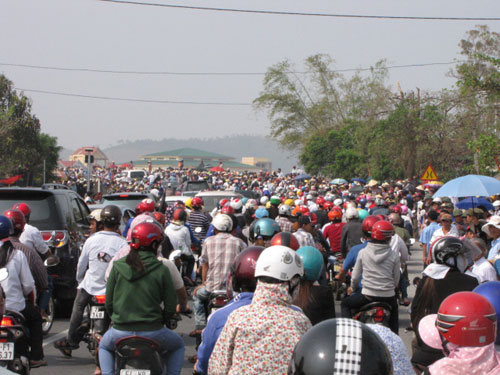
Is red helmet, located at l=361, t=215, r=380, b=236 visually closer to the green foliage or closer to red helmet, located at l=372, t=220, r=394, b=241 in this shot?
red helmet, located at l=372, t=220, r=394, b=241

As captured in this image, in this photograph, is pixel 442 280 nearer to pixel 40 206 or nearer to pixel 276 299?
pixel 276 299

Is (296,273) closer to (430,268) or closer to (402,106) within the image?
(430,268)

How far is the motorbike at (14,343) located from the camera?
7.37 meters

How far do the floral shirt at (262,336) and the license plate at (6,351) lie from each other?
138 inches

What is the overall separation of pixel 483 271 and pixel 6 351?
489 cm

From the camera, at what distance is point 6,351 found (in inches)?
290

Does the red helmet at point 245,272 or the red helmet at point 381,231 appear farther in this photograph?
the red helmet at point 381,231

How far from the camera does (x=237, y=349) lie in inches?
169

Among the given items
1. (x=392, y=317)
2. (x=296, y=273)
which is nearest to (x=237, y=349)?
(x=296, y=273)

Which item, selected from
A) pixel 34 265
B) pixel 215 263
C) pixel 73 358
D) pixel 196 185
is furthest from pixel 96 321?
pixel 196 185

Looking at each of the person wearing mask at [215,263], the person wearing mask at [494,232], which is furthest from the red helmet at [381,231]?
the person wearing mask at [494,232]

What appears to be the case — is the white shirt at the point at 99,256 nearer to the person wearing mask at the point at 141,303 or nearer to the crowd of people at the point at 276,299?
the crowd of people at the point at 276,299

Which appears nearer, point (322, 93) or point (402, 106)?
point (402, 106)

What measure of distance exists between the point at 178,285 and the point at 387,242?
3.26 metres
